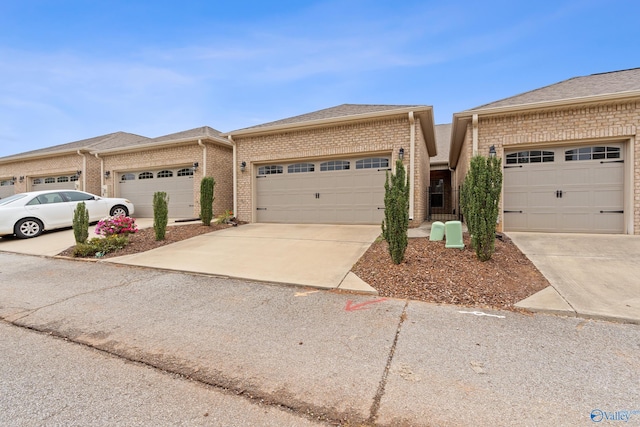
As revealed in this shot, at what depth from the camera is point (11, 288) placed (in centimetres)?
431

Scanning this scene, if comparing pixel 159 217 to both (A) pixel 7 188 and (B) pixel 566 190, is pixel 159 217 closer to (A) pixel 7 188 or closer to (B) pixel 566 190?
(B) pixel 566 190

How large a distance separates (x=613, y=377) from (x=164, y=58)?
11.9 m

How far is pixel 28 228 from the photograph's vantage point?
854 centimetres

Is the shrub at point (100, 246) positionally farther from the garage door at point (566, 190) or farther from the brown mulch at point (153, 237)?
the garage door at point (566, 190)

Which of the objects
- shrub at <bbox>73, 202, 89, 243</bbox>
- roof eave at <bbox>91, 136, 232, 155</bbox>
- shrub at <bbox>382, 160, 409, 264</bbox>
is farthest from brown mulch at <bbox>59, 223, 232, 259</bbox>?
shrub at <bbox>382, 160, 409, 264</bbox>

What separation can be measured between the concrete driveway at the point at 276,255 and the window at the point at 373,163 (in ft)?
6.47

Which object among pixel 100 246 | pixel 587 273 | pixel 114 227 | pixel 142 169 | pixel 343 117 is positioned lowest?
pixel 587 273

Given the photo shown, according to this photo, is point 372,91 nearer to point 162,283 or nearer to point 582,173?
point 582,173

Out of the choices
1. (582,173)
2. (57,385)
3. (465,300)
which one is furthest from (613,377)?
(582,173)

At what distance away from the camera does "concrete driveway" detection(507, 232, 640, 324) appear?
3281 mm

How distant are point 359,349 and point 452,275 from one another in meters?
2.48

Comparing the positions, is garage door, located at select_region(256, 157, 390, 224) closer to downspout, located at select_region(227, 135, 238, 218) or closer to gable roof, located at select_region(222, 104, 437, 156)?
downspout, located at select_region(227, 135, 238, 218)

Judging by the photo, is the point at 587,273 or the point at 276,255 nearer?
the point at 587,273

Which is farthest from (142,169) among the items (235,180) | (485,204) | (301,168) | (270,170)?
(485,204)
